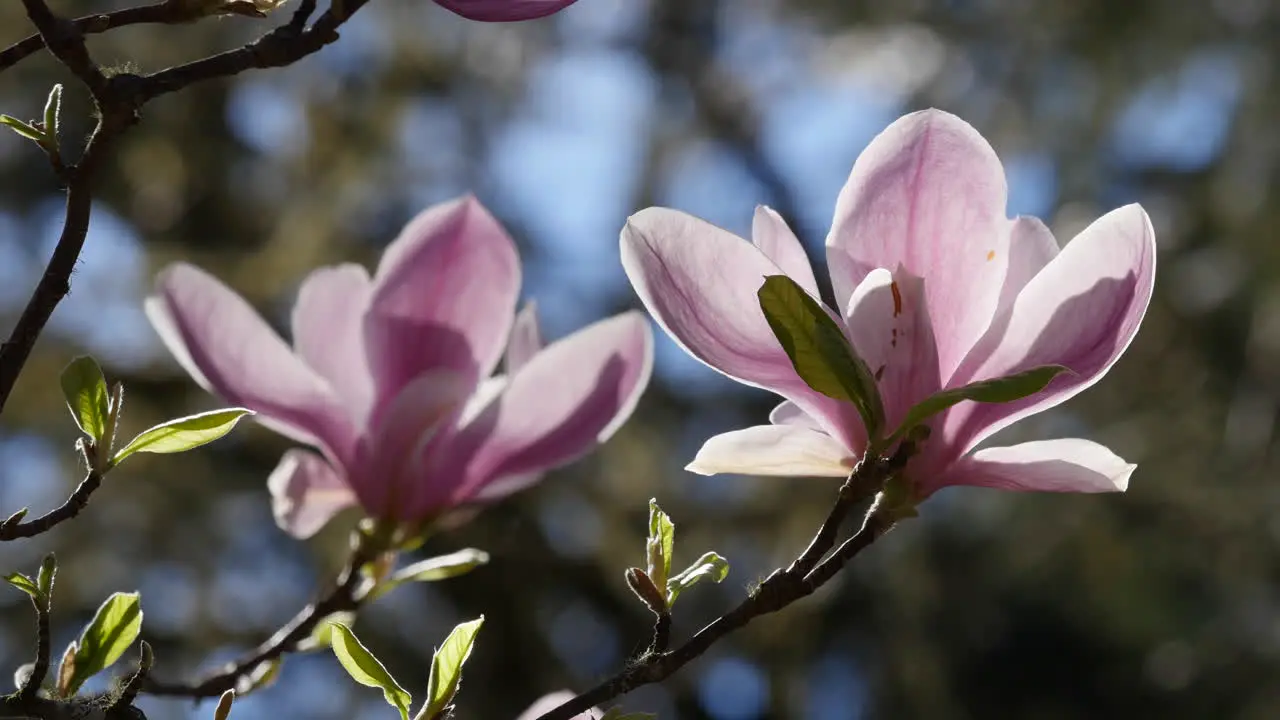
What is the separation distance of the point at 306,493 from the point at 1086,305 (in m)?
0.41

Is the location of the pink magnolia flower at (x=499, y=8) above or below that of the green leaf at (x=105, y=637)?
above

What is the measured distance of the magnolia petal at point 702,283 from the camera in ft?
A: 1.52

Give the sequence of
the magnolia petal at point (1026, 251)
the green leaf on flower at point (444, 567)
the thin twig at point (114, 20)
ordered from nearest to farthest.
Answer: the thin twig at point (114, 20), the magnolia petal at point (1026, 251), the green leaf on flower at point (444, 567)

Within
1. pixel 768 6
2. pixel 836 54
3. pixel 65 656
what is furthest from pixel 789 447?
pixel 768 6

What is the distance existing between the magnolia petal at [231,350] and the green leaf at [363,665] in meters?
0.17

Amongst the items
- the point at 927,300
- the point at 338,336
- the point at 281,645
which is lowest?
the point at 281,645

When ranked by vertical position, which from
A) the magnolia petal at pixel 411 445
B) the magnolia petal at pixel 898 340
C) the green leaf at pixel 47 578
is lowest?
the magnolia petal at pixel 411 445

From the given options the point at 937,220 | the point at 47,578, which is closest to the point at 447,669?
the point at 47,578

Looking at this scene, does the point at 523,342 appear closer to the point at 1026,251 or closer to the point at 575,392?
the point at 575,392

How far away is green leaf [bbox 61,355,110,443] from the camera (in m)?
0.48

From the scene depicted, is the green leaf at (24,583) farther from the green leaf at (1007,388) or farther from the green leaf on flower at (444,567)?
the green leaf at (1007,388)

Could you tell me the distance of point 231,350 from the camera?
0.62 metres

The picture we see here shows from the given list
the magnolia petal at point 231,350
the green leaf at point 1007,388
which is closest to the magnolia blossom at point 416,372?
the magnolia petal at point 231,350

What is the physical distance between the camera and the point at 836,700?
2961 mm
